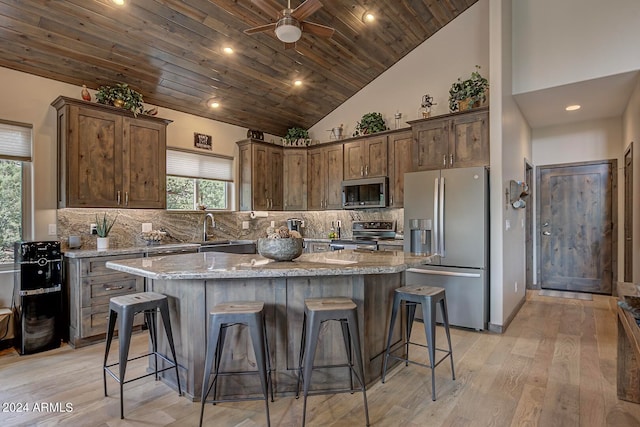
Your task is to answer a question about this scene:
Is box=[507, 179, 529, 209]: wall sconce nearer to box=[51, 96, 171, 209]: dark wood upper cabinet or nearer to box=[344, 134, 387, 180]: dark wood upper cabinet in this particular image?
box=[344, 134, 387, 180]: dark wood upper cabinet

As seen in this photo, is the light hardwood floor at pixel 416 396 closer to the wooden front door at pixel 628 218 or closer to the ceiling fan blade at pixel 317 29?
the wooden front door at pixel 628 218

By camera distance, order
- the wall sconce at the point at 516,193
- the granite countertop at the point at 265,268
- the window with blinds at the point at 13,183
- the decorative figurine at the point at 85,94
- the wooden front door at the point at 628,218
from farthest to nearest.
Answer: the wooden front door at the point at 628,218, the wall sconce at the point at 516,193, the decorative figurine at the point at 85,94, the window with blinds at the point at 13,183, the granite countertop at the point at 265,268

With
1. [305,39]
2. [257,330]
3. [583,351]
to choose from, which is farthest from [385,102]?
[257,330]

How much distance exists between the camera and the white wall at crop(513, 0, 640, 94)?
12.1 ft

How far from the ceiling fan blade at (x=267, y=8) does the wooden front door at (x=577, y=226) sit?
204 inches

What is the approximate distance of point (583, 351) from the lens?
325 cm

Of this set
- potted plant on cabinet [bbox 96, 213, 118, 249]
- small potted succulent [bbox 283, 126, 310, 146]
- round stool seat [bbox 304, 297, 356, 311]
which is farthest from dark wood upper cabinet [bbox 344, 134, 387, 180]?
potted plant on cabinet [bbox 96, 213, 118, 249]

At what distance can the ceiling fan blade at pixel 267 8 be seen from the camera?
2736 millimetres

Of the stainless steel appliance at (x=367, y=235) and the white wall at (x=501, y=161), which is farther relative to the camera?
the stainless steel appliance at (x=367, y=235)

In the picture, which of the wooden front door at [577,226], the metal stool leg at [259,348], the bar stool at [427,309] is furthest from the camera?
the wooden front door at [577,226]

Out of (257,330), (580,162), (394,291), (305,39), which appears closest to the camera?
(257,330)

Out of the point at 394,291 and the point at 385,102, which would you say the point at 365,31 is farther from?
the point at 394,291

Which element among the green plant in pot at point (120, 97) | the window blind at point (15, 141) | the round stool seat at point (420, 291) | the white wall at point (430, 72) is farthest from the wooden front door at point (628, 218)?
the window blind at point (15, 141)

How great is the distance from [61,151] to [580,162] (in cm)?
721
